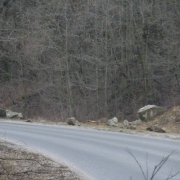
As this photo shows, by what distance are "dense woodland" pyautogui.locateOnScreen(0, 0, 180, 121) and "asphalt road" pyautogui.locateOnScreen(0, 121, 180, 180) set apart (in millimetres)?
13023

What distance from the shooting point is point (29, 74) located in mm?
41719

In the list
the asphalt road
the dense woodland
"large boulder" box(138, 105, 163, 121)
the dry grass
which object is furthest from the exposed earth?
the dense woodland

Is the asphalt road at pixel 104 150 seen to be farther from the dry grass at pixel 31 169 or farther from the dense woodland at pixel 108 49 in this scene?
the dense woodland at pixel 108 49

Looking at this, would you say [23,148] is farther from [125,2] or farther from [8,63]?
[8,63]

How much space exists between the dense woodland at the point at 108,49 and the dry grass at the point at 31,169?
17.9 metres

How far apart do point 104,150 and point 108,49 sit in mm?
19609

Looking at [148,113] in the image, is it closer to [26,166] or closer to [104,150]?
[104,150]

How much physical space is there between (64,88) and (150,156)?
2337 cm

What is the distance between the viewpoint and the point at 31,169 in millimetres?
9469

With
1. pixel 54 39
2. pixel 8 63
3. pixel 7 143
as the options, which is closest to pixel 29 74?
pixel 8 63

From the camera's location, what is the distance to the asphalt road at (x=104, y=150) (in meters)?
9.42

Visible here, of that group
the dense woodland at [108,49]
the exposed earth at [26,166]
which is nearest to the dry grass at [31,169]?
the exposed earth at [26,166]

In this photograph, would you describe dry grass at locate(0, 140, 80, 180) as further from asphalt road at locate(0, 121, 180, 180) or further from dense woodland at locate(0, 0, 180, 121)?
dense woodland at locate(0, 0, 180, 121)

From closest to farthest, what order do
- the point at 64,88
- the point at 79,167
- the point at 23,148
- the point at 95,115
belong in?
the point at 79,167
the point at 23,148
the point at 95,115
the point at 64,88
